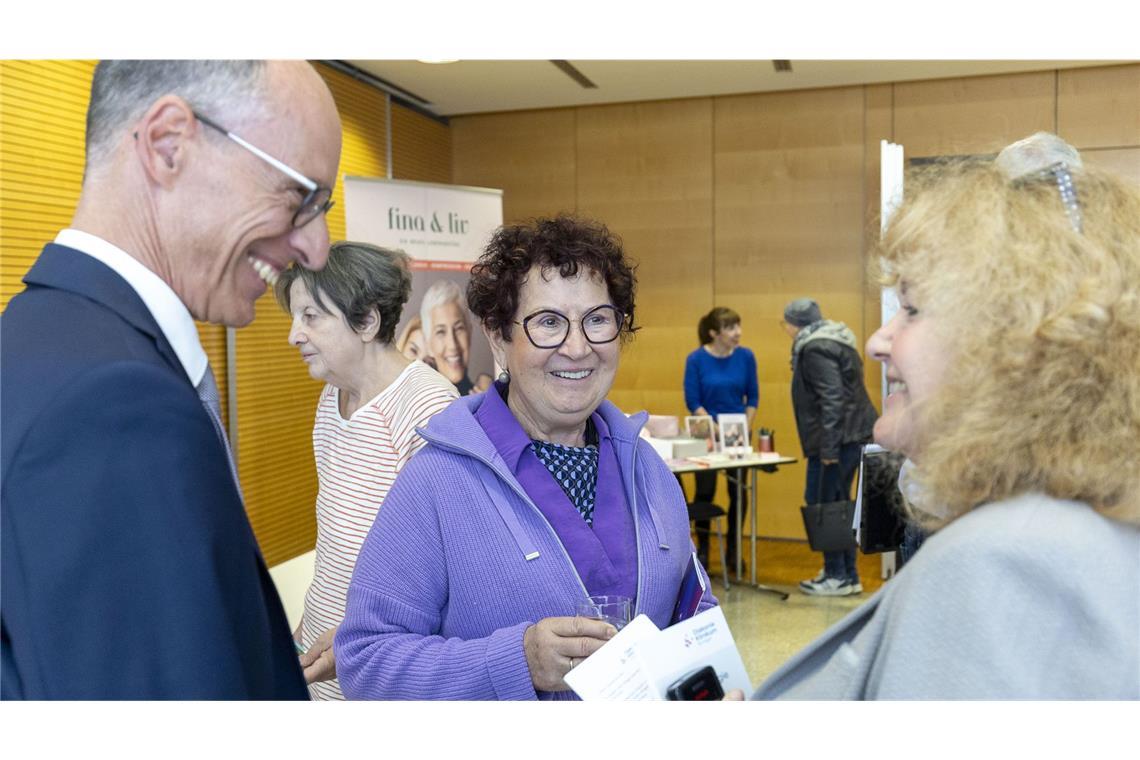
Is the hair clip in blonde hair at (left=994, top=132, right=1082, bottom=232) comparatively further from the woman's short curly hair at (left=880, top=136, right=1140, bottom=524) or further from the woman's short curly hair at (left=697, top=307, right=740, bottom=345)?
the woman's short curly hair at (left=697, top=307, right=740, bottom=345)

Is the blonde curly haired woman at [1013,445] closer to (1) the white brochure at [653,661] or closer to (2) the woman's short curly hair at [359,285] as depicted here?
(1) the white brochure at [653,661]

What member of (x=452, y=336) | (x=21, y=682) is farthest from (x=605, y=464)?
(x=452, y=336)

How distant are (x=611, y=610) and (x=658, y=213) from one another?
6823 millimetres

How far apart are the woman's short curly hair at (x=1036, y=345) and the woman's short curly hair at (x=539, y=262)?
90 centimetres

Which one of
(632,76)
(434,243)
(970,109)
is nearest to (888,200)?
(434,243)

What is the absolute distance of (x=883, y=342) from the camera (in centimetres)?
105

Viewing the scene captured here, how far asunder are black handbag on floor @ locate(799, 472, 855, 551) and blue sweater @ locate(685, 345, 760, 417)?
57.0 inches

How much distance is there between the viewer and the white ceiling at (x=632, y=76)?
21.7 feet

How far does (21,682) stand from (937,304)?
3.03 ft

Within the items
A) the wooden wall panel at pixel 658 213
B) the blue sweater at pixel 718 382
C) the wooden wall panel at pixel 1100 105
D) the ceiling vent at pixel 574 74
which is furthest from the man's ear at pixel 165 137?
the wooden wall panel at pixel 1100 105

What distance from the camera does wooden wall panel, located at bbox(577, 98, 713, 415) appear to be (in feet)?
26.0

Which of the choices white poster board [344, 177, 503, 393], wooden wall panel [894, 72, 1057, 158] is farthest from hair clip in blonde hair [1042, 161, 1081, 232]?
wooden wall panel [894, 72, 1057, 158]

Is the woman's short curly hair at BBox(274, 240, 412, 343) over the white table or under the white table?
over
